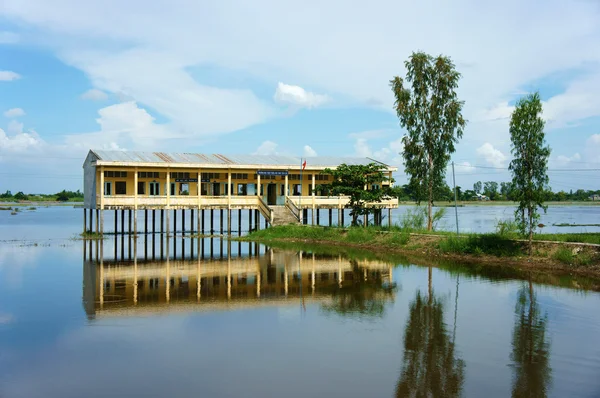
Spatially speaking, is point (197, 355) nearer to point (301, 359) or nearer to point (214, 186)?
point (301, 359)

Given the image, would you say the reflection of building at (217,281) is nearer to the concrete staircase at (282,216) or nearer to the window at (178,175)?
the concrete staircase at (282,216)

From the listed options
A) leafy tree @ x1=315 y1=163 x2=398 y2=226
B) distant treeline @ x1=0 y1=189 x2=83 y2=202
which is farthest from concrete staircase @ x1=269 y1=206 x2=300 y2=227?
distant treeline @ x1=0 y1=189 x2=83 y2=202

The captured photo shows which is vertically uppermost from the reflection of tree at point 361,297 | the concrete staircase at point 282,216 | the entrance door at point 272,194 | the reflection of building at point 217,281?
the entrance door at point 272,194

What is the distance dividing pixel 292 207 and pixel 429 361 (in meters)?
27.0

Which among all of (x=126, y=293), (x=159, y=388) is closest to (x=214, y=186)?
(x=126, y=293)

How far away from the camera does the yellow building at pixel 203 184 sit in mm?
34188

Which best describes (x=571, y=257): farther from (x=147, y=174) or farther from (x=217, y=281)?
(x=147, y=174)

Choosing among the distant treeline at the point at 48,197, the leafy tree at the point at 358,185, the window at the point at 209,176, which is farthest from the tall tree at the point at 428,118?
the distant treeline at the point at 48,197

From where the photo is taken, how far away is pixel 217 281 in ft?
62.3

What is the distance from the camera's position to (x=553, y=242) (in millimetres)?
22125

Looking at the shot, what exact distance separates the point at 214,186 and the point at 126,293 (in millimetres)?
21444

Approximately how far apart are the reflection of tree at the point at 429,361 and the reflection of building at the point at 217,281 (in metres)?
3.92

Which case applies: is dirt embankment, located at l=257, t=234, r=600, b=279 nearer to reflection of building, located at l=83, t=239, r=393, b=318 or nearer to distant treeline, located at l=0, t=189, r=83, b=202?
reflection of building, located at l=83, t=239, r=393, b=318

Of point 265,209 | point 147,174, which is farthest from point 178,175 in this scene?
point 265,209
